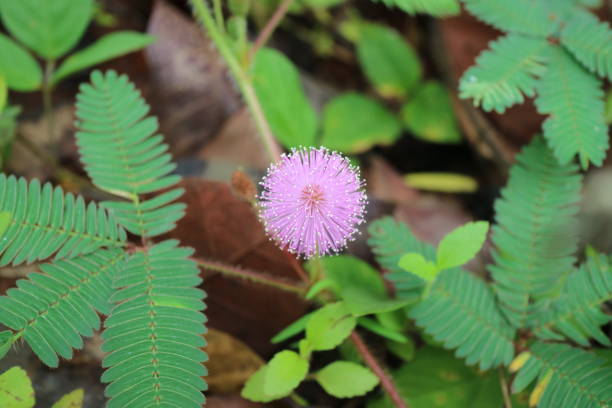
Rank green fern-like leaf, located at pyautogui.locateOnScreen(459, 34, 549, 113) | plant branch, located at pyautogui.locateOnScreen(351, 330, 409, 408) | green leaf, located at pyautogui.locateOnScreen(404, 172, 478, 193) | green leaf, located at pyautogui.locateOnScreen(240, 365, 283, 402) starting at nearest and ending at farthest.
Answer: green leaf, located at pyautogui.locateOnScreen(240, 365, 283, 402)
plant branch, located at pyautogui.locateOnScreen(351, 330, 409, 408)
green fern-like leaf, located at pyautogui.locateOnScreen(459, 34, 549, 113)
green leaf, located at pyautogui.locateOnScreen(404, 172, 478, 193)

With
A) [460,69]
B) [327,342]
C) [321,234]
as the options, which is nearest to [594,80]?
[460,69]

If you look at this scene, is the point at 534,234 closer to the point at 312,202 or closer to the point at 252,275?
the point at 312,202

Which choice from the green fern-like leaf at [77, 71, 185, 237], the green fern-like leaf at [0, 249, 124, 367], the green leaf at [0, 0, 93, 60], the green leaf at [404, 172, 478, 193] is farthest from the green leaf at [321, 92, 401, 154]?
the green fern-like leaf at [0, 249, 124, 367]

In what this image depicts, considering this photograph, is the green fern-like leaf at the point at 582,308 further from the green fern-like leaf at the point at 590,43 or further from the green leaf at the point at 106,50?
the green leaf at the point at 106,50

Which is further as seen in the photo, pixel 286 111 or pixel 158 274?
pixel 286 111

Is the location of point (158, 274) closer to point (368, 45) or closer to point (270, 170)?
point (270, 170)

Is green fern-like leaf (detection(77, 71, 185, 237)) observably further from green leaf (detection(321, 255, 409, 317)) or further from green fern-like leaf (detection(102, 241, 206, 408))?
green leaf (detection(321, 255, 409, 317))

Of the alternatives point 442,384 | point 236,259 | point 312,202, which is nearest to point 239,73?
point 236,259
